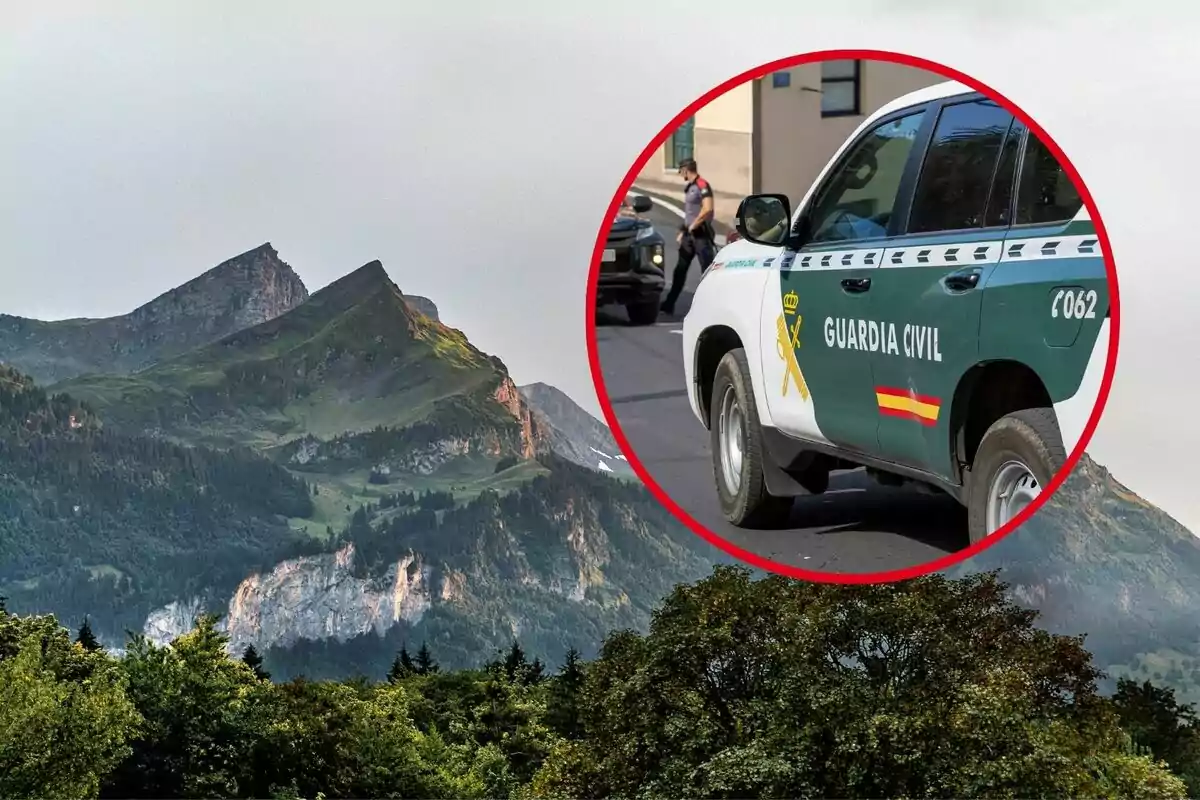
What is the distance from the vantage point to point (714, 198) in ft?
5.46

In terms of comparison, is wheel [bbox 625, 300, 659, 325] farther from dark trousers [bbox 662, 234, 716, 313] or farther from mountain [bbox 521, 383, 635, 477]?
mountain [bbox 521, 383, 635, 477]

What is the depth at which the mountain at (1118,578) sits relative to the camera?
463 inches

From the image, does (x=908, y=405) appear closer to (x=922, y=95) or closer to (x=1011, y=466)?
(x=1011, y=466)

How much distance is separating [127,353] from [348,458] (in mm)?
2541

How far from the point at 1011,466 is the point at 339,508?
12284 mm

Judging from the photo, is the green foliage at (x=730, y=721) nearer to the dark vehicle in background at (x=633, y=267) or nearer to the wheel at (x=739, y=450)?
the wheel at (x=739, y=450)

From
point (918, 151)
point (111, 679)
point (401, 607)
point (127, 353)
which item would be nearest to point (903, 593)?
point (111, 679)

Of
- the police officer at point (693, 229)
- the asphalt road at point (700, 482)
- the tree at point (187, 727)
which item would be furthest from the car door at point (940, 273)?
the tree at point (187, 727)

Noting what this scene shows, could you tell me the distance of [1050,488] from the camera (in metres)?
1.49

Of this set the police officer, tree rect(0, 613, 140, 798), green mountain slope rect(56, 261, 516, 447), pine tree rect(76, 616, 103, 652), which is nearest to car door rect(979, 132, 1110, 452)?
the police officer

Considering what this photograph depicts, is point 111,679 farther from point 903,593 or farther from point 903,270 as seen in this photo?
point 903,270

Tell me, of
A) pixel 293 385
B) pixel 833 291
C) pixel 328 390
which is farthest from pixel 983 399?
pixel 293 385

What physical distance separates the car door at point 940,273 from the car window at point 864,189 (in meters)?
0.03

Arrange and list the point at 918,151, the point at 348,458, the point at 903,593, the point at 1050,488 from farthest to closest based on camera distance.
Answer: the point at 348,458
the point at 903,593
the point at 918,151
the point at 1050,488
